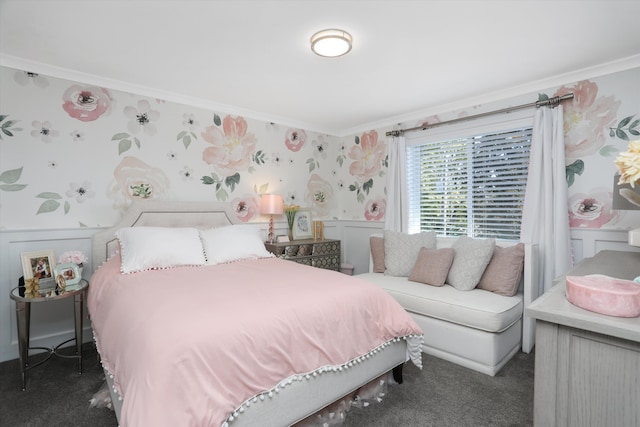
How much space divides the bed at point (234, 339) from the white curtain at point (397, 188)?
189 centimetres

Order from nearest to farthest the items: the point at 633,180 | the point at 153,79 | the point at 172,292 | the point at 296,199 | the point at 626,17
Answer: the point at 633,180 → the point at 172,292 → the point at 626,17 → the point at 153,79 → the point at 296,199

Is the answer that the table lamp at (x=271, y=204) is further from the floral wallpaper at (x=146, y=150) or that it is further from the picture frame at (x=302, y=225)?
the picture frame at (x=302, y=225)

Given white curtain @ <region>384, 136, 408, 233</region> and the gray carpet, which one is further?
white curtain @ <region>384, 136, 408, 233</region>

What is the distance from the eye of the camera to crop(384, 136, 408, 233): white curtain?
4012 millimetres

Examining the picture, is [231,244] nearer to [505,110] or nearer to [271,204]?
[271,204]

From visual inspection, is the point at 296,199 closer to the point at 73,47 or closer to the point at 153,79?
the point at 153,79

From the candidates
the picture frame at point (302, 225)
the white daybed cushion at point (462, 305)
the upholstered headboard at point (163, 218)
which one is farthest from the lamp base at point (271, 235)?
the white daybed cushion at point (462, 305)

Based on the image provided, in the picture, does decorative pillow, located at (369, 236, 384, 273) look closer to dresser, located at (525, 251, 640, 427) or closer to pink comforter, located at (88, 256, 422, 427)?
pink comforter, located at (88, 256, 422, 427)

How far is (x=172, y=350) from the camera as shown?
126 centimetres

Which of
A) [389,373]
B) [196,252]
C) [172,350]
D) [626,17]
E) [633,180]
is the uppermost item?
[626,17]

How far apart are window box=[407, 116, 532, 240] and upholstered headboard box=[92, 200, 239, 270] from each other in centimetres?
232

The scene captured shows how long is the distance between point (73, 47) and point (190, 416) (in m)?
2.64

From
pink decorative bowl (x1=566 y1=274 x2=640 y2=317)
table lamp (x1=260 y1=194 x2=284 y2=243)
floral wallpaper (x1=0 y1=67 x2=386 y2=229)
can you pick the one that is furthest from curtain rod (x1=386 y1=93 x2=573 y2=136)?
pink decorative bowl (x1=566 y1=274 x2=640 y2=317)

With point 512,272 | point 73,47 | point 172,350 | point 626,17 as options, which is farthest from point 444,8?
point 73,47
